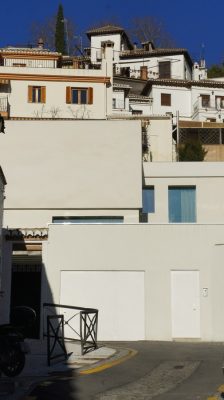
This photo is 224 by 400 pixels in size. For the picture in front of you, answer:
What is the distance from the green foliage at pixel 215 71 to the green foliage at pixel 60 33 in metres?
17.7

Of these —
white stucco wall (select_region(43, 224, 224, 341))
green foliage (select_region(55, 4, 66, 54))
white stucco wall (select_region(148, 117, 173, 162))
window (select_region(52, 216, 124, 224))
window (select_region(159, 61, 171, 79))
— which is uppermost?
green foliage (select_region(55, 4, 66, 54))

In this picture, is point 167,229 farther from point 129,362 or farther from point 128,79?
point 128,79

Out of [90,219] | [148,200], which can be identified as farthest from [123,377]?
[148,200]

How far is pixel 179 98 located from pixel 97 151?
2885cm

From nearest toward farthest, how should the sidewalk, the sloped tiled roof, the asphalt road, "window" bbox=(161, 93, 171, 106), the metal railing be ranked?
the asphalt road, the sidewalk, the metal railing, "window" bbox=(161, 93, 171, 106), the sloped tiled roof

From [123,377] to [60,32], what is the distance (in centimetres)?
6375

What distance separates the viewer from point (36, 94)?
136ft

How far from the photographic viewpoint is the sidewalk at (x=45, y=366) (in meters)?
10.5

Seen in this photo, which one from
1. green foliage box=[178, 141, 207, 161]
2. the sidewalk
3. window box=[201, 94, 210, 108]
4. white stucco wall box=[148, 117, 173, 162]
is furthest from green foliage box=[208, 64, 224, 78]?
the sidewalk

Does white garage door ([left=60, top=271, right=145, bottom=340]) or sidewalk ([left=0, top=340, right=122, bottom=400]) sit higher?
white garage door ([left=60, top=271, right=145, bottom=340])

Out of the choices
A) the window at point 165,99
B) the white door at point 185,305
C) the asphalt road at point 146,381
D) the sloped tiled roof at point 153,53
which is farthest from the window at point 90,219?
the sloped tiled roof at point 153,53

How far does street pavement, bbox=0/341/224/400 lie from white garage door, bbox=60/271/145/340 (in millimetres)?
4469

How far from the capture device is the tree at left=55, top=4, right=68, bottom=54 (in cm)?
6969

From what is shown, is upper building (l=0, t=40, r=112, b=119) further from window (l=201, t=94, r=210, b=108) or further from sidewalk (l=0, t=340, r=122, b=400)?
sidewalk (l=0, t=340, r=122, b=400)
